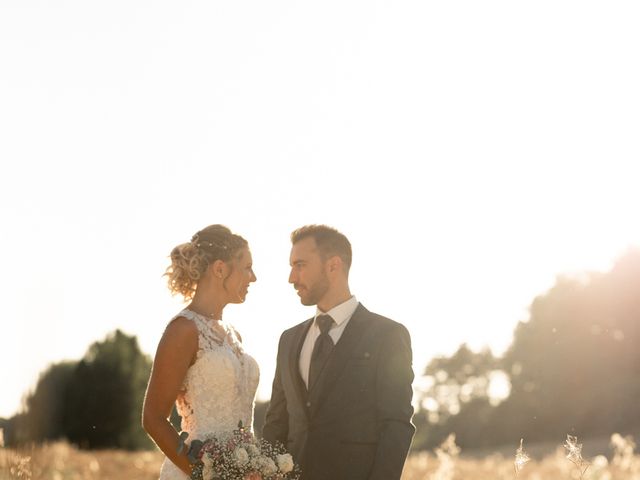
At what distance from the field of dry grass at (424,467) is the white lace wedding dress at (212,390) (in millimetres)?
1183

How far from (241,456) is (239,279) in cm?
135

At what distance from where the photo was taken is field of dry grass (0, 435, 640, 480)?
709cm

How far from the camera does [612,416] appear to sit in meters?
49.7

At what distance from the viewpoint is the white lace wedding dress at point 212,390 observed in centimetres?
651

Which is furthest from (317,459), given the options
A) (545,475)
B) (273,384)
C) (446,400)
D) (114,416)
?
(446,400)

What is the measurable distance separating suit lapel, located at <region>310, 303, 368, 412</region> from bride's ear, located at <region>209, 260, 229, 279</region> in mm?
1030

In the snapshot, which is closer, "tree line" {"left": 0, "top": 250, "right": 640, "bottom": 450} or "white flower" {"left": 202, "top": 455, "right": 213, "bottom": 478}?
"white flower" {"left": 202, "top": 455, "right": 213, "bottom": 478}

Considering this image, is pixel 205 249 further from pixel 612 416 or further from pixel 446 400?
pixel 446 400

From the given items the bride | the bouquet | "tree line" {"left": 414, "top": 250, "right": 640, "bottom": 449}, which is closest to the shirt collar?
the bride

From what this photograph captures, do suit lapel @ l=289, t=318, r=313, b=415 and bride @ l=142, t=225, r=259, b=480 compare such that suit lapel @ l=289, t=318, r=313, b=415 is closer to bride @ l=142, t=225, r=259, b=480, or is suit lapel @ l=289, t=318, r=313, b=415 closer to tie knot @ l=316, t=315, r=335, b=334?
tie knot @ l=316, t=315, r=335, b=334

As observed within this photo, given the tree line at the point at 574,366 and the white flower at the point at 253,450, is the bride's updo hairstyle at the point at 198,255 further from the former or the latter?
the tree line at the point at 574,366

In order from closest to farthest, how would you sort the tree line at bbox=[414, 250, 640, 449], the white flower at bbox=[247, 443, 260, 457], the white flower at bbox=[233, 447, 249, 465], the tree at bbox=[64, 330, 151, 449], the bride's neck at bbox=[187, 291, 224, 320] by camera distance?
the white flower at bbox=[233, 447, 249, 465] → the white flower at bbox=[247, 443, 260, 457] → the bride's neck at bbox=[187, 291, 224, 320] → the tree line at bbox=[414, 250, 640, 449] → the tree at bbox=[64, 330, 151, 449]

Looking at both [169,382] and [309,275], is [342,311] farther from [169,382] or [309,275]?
[169,382]

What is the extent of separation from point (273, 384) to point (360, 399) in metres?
0.97
